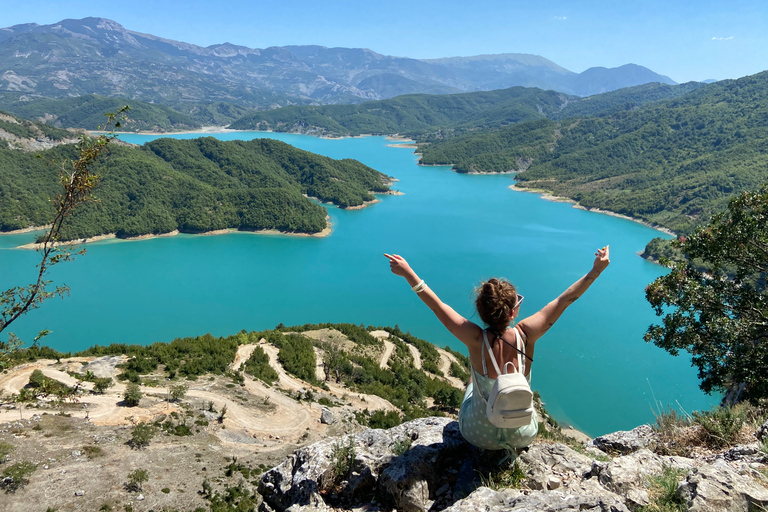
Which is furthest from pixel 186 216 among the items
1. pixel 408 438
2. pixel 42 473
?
pixel 408 438

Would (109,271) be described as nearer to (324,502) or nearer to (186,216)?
(186,216)

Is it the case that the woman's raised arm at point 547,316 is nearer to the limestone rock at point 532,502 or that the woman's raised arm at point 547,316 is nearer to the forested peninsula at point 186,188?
the limestone rock at point 532,502

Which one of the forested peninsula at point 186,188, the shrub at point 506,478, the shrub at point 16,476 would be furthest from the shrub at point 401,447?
the forested peninsula at point 186,188

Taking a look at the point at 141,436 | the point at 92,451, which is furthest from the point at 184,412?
the point at 92,451

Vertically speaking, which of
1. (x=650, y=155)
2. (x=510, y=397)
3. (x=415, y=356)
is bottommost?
(x=415, y=356)

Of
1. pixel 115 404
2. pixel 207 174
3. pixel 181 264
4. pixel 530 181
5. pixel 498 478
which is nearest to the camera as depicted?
pixel 498 478

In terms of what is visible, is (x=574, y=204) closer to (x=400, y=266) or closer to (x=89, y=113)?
(x=400, y=266)

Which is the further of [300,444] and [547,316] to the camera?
[300,444]

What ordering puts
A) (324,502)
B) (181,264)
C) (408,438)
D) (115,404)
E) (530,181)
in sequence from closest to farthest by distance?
1. (324,502)
2. (408,438)
3. (115,404)
4. (181,264)
5. (530,181)
